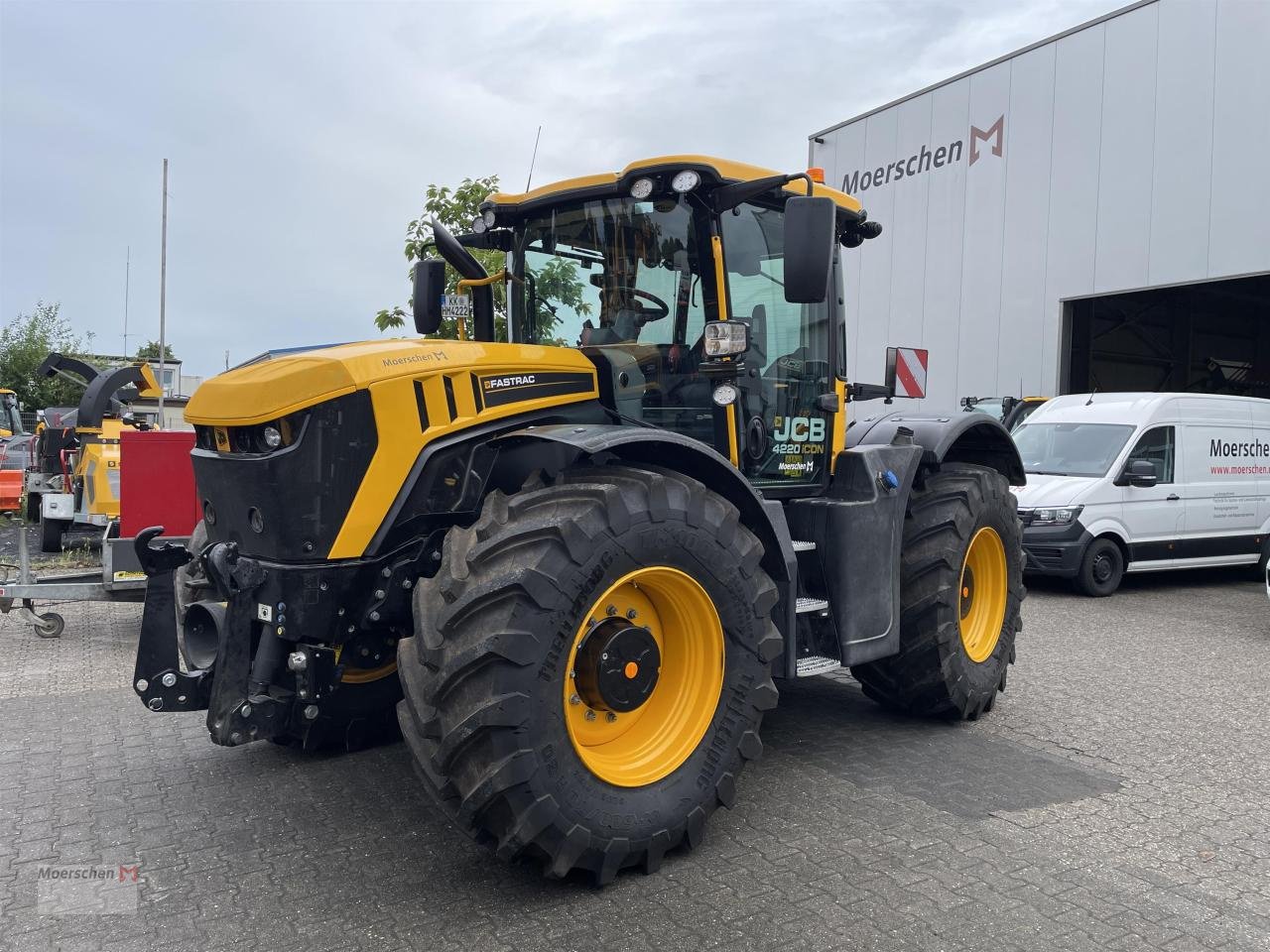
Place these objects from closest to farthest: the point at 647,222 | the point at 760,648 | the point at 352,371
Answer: the point at 352,371
the point at 760,648
the point at 647,222

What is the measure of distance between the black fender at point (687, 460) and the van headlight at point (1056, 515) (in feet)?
22.9

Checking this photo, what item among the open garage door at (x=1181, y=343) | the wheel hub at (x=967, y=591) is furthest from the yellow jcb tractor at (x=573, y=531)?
the open garage door at (x=1181, y=343)

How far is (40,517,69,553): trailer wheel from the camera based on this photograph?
487 inches

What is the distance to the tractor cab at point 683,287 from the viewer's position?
4.29 meters

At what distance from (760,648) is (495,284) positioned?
230 cm

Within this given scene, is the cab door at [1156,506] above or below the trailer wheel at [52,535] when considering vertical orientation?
above

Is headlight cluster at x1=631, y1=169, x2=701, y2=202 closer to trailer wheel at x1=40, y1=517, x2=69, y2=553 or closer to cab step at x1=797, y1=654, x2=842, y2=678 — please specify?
cab step at x1=797, y1=654, x2=842, y2=678

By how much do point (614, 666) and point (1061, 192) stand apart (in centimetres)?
1531

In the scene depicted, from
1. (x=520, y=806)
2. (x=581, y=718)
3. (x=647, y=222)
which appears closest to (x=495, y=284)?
(x=647, y=222)

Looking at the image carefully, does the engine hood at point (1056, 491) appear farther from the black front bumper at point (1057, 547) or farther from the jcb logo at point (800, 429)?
the jcb logo at point (800, 429)

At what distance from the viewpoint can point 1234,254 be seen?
13.8 m

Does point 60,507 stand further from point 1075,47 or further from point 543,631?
point 1075,47

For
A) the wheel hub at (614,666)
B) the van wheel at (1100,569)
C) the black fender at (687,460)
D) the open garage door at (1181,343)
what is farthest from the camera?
the open garage door at (1181,343)

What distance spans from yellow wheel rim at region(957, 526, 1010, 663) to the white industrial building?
10258 mm
